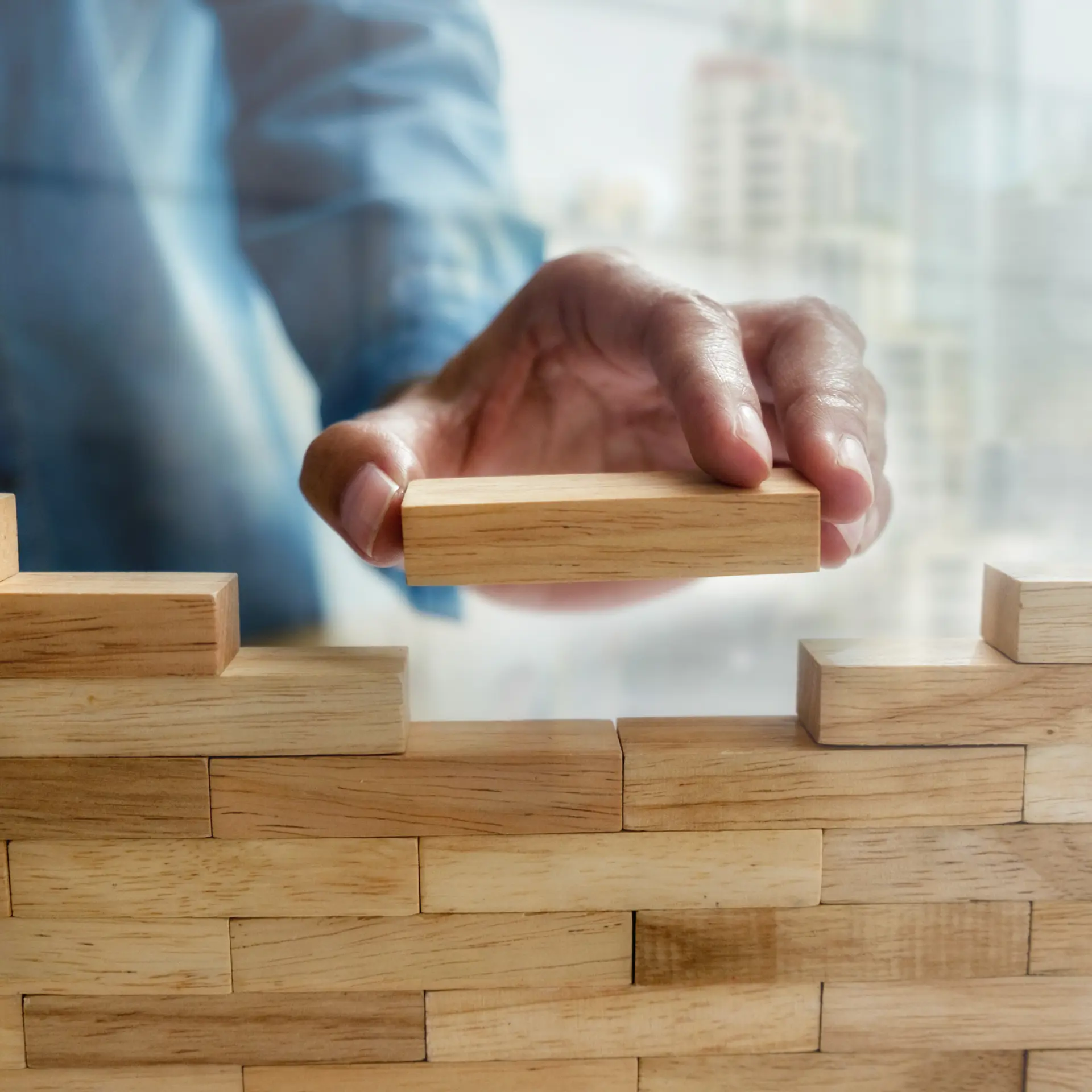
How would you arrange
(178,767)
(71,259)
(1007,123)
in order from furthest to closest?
(1007,123) → (71,259) → (178,767)

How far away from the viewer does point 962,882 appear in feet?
1.31

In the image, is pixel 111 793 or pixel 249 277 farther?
pixel 249 277

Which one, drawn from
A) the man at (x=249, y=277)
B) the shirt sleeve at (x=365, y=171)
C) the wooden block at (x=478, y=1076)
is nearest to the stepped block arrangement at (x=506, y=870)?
the wooden block at (x=478, y=1076)

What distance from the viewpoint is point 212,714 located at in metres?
0.38

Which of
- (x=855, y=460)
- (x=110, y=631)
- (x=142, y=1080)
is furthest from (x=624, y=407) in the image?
(x=142, y=1080)

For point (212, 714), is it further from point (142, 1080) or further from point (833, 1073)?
point (833, 1073)

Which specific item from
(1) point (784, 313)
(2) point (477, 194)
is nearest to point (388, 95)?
(2) point (477, 194)

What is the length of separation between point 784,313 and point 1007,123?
1.41 ft

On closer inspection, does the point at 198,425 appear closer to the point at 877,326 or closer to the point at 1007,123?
the point at 877,326

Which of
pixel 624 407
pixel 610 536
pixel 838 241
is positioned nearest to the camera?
pixel 610 536

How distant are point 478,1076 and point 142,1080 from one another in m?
0.15

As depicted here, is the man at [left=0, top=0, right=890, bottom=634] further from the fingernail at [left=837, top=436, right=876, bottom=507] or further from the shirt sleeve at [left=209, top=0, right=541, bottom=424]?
the fingernail at [left=837, top=436, right=876, bottom=507]

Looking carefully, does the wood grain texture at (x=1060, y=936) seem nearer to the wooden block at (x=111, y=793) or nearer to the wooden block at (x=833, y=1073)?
the wooden block at (x=833, y=1073)

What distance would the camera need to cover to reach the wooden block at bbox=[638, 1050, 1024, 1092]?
41 centimetres
